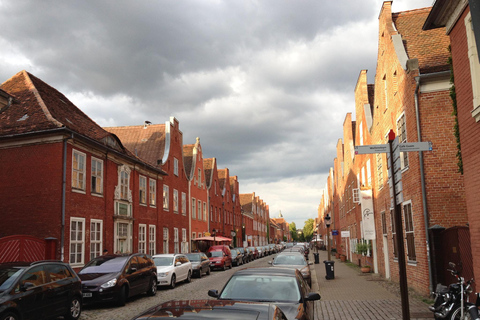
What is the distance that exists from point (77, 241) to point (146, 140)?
17.0m

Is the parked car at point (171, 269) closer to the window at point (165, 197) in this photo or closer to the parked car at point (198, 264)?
the parked car at point (198, 264)

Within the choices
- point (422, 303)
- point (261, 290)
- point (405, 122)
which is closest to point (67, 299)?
point (261, 290)

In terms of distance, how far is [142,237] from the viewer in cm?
2702

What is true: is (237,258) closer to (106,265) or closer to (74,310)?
A: (106,265)

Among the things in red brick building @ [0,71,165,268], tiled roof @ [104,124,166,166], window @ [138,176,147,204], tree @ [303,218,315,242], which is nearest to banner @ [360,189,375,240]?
red brick building @ [0,71,165,268]

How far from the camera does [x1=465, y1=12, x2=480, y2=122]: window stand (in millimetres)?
8734

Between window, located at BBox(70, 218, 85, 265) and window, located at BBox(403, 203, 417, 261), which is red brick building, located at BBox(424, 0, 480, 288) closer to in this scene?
window, located at BBox(403, 203, 417, 261)

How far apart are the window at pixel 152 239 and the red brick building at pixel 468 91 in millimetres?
22038

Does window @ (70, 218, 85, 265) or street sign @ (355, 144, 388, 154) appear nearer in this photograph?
street sign @ (355, 144, 388, 154)

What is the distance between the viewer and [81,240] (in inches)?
771

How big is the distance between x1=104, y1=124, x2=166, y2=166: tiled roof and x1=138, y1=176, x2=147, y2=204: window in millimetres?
4201

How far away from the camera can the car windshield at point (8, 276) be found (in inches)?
361

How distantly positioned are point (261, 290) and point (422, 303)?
7829mm

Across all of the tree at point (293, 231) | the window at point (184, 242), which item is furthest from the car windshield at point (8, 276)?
the tree at point (293, 231)
